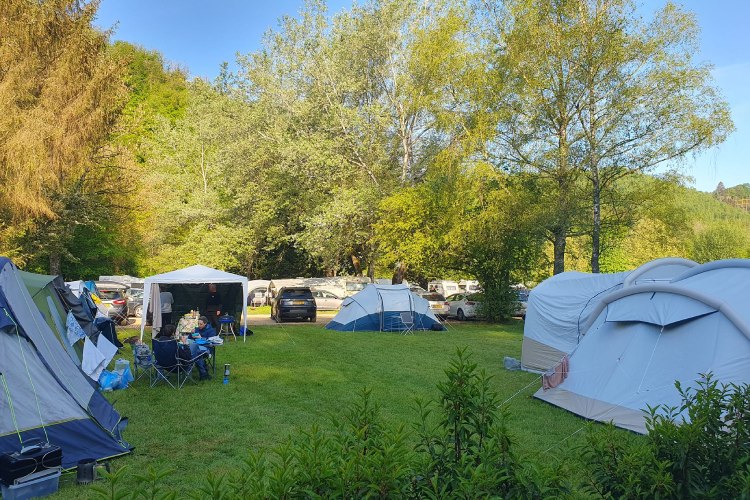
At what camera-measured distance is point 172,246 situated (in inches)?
1334

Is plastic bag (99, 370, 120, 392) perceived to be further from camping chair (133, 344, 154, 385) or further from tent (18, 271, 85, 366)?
camping chair (133, 344, 154, 385)

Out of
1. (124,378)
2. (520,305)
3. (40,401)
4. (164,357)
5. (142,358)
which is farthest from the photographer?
(520,305)

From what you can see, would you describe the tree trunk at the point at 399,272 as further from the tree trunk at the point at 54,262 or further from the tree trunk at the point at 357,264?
the tree trunk at the point at 54,262

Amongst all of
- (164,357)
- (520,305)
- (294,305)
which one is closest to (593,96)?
(520,305)

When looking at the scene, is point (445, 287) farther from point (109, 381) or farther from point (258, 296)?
point (109, 381)

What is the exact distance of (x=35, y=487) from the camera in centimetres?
538

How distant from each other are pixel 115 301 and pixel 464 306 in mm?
14759

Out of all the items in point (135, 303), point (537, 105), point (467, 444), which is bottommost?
point (467, 444)

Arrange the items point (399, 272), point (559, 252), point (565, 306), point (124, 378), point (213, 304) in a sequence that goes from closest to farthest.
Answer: point (124, 378) → point (565, 306) → point (213, 304) → point (559, 252) → point (399, 272)

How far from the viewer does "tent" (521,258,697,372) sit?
11445 mm

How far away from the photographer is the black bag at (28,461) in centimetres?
528

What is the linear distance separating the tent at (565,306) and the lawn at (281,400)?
635mm

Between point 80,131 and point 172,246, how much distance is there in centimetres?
1413

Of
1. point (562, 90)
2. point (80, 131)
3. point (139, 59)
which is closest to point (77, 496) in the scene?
point (80, 131)
